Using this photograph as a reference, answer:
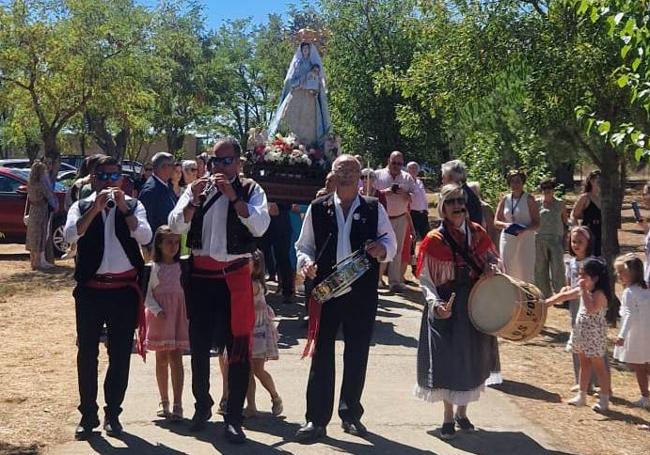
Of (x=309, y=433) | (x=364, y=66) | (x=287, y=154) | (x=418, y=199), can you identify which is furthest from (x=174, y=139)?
(x=309, y=433)

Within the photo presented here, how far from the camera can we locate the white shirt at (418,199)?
13.2 meters

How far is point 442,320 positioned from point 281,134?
558 cm

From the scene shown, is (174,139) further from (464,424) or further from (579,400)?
(464,424)

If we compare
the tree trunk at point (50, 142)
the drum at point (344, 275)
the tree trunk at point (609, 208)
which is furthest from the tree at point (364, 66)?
the drum at point (344, 275)

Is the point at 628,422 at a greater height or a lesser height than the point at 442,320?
lesser

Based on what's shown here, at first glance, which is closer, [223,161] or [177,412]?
[223,161]

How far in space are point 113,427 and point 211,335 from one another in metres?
0.88

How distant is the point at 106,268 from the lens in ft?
20.0

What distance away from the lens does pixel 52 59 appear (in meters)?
18.9

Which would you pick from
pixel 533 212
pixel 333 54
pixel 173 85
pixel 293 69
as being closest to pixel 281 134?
pixel 293 69

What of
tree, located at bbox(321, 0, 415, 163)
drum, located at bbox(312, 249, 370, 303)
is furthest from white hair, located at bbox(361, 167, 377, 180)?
tree, located at bbox(321, 0, 415, 163)

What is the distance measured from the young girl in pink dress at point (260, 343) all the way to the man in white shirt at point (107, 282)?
89cm

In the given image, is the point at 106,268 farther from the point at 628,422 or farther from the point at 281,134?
the point at 281,134

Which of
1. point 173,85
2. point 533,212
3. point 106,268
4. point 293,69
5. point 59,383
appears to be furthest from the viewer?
point 173,85
